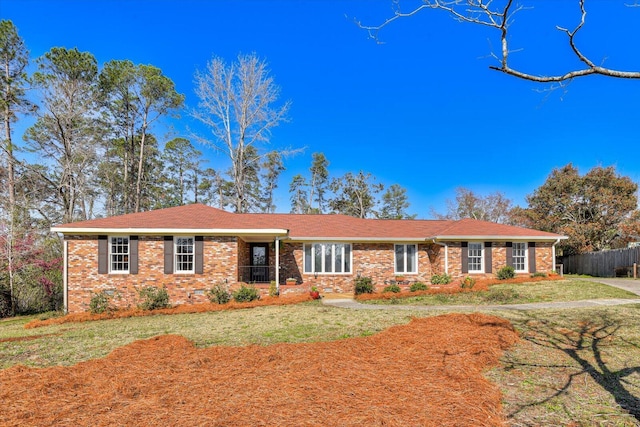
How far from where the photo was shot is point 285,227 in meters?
17.5

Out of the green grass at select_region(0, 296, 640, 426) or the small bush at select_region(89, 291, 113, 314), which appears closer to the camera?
the green grass at select_region(0, 296, 640, 426)

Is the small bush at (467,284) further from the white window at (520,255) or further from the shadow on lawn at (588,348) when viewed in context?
the shadow on lawn at (588,348)

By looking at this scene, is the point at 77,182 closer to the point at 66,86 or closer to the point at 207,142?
the point at 66,86

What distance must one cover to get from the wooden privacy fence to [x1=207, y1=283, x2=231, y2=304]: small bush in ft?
75.0

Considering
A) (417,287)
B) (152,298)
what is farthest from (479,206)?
(152,298)

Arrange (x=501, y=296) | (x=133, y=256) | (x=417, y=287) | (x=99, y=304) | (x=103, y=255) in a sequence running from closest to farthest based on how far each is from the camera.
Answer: (x=501, y=296) → (x=99, y=304) → (x=103, y=255) → (x=133, y=256) → (x=417, y=287)

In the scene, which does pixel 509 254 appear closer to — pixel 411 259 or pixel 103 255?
pixel 411 259

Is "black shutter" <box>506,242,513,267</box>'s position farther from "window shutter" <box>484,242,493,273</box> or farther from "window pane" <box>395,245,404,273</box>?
"window pane" <box>395,245,404,273</box>

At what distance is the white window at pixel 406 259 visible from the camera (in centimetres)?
1716

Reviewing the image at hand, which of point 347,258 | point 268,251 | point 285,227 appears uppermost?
point 285,227

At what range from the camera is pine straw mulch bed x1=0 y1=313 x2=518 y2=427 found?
3363mm

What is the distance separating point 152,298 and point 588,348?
1347 centimetres

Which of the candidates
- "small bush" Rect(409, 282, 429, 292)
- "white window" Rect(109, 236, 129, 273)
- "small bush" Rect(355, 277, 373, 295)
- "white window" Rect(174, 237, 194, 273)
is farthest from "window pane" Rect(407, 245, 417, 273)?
"white window" Rect(109, 236, 129, 273)

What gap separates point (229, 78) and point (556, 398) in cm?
2494
